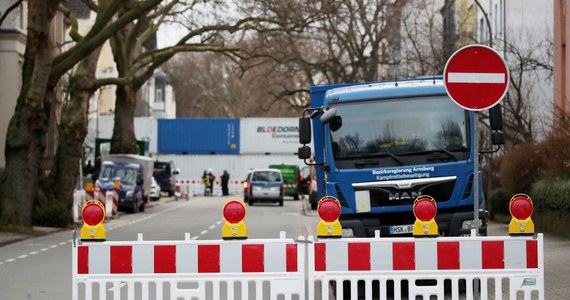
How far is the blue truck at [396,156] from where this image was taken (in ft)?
49.3

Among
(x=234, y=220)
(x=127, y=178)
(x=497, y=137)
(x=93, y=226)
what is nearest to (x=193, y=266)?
(x=234, y=220)

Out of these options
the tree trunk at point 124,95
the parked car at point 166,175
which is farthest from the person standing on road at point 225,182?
the tree trunk at point 124,95

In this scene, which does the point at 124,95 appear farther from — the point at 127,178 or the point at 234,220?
the point at 234,220

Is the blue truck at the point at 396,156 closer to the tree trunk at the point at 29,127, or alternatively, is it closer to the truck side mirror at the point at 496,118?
the truck side mirror at the point at 496,118

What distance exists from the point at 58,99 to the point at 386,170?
43529mm

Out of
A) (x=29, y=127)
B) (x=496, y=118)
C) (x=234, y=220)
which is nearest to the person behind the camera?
(x=234, y=220)

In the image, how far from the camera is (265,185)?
54.1 meters

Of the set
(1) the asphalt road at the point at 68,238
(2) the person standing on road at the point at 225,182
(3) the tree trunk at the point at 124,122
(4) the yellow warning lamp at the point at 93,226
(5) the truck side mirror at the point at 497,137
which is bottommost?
(1) the asphalt road at the point at 68,238

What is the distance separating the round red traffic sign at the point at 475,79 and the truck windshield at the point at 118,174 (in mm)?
36514

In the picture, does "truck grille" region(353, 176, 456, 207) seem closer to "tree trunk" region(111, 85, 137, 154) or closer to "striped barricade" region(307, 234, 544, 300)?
"striped barricade" region(307, 234, 544, 300)

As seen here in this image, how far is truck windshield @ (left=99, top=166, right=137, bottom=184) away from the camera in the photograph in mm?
46562

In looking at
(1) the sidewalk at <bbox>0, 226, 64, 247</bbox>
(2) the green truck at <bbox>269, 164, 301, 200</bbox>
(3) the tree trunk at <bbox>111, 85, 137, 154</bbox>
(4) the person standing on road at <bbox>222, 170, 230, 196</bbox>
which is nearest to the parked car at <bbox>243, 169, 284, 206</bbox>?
(3) the tree trunk at <bbox>111, 85, 137, 154</bbox>

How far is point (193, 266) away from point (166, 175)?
196 ft

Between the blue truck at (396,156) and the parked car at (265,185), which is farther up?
the blue truck at (396,156)
